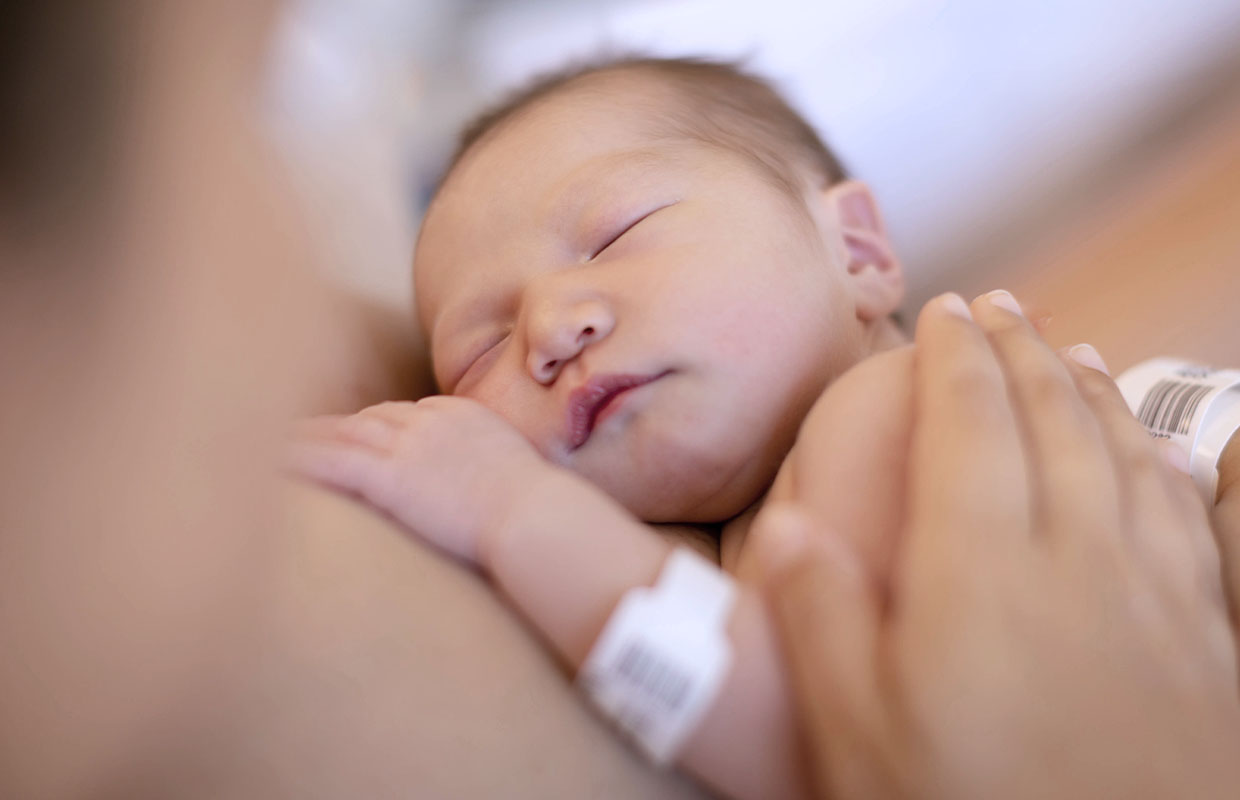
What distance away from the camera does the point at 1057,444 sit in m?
0.59

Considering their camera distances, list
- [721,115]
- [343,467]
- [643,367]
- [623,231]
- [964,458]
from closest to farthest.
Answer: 1. [964,458]
2. [343,467]
3. [643,367]
4. [623,231]
5. [721,115]

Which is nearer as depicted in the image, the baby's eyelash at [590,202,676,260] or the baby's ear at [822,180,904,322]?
the baby's eyelash at [590,202,676,260]

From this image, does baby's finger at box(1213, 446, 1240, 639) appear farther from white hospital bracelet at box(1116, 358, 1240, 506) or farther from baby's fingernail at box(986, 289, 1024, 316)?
baby's fingernail at box(986, 289, 1024, 316)

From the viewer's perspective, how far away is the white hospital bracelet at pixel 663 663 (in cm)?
47

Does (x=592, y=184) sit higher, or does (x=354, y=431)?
(x=592, y=184)

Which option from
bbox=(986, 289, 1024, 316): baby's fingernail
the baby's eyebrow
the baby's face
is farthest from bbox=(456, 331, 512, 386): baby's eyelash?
bbox=(986, 289, 1024, 316): baby's fingernail

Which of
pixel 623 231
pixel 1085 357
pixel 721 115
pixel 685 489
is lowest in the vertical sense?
pixel 685 489

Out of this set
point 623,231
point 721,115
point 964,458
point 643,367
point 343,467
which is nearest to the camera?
point 964,458

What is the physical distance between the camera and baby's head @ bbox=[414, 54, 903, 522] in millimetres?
781

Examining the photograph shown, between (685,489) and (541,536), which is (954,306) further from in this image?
(541,536)

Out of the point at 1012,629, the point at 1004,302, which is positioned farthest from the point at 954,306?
the point at 1012,629

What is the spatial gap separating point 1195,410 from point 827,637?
622 millimetres

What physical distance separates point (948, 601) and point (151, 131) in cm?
60

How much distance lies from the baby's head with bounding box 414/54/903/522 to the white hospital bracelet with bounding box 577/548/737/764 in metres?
0.30
